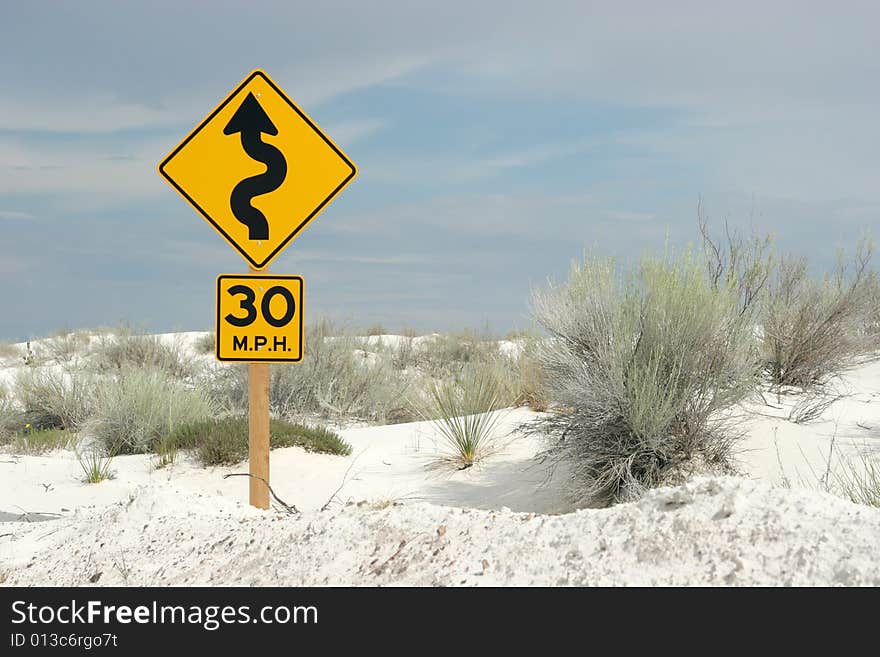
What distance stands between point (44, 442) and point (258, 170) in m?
9.34

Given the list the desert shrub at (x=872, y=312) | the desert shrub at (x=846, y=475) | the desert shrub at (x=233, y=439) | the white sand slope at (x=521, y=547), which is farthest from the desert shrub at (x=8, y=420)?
the desert shrub at (x=872, y=312)

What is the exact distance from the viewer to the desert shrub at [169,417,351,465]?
38.0ft

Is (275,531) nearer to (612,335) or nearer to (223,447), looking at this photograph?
(612,335)

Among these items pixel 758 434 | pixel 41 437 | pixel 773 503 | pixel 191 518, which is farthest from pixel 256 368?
pixel 41 437

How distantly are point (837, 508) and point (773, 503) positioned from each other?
0.32 meters

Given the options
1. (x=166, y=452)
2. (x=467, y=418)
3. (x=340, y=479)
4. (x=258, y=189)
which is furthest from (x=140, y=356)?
(x=258, y=189)

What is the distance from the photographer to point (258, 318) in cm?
675

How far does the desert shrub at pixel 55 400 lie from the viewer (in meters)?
16.1

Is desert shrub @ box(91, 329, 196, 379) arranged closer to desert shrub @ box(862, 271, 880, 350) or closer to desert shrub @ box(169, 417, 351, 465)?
desert shrub @ box(169, 417, 351, 465)

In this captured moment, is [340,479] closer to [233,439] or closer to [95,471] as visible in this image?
[233,439]

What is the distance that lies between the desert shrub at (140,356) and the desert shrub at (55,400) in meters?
4.19

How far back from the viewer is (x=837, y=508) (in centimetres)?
431
